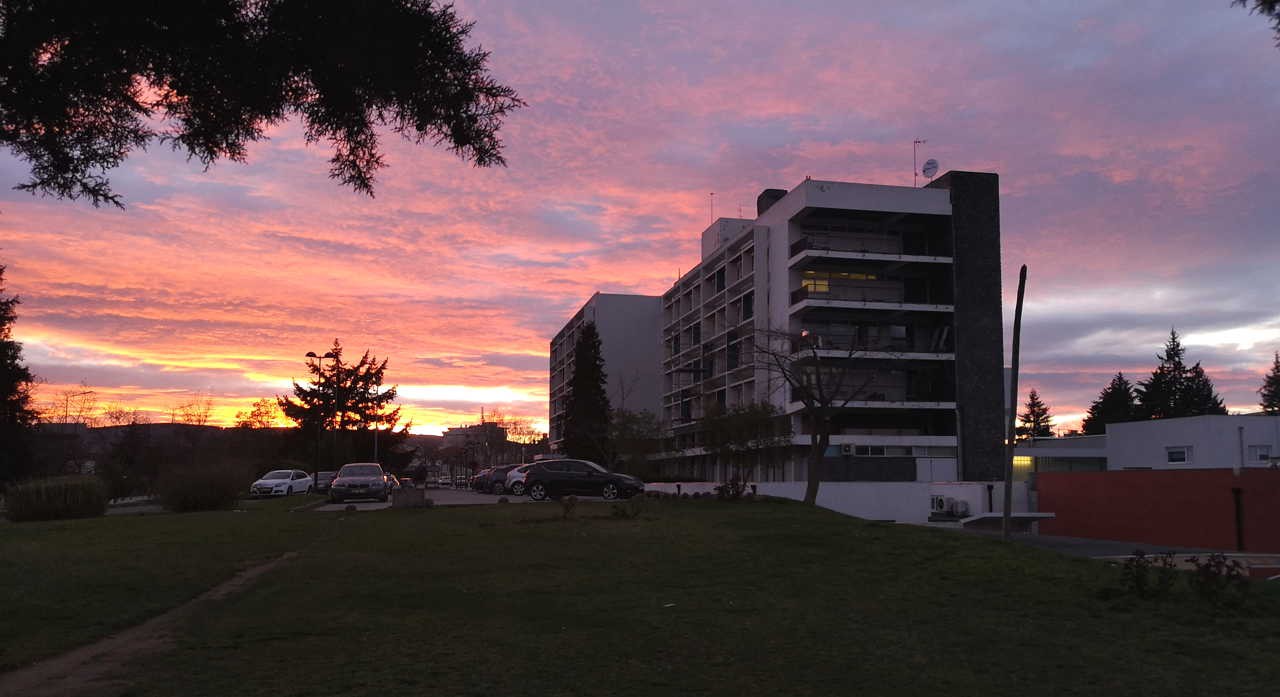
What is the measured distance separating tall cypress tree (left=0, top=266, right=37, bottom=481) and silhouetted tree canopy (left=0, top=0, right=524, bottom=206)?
47.2 m

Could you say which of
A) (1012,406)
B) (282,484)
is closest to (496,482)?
(282,484)

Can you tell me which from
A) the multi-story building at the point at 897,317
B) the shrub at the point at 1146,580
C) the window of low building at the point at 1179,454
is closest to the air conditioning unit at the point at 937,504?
the multi-story building at the point at 897,317

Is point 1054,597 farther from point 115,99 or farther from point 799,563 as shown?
point 115,99

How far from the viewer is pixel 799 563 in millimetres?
14055

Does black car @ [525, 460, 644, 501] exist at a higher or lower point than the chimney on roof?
lower

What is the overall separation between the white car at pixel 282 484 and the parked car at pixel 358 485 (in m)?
10.8

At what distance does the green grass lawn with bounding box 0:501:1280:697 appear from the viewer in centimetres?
702

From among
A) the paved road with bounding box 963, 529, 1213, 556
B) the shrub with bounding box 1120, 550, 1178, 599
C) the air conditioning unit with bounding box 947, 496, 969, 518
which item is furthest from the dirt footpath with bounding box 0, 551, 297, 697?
the air conditioning unit with bounding box 947, 496, 969, 518

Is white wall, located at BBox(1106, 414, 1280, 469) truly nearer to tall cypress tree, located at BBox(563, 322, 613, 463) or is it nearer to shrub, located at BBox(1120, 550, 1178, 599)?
tall cypress tree, located at BBox(563, 322, 613, 463)

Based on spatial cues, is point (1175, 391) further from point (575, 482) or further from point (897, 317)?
point (575, 482)

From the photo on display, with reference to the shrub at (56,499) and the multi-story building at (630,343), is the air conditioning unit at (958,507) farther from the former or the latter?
the multi-story building at (630,343)

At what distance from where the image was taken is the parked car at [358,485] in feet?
126

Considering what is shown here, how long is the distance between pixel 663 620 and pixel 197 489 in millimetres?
27516

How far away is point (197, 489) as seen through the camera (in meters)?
32.8
